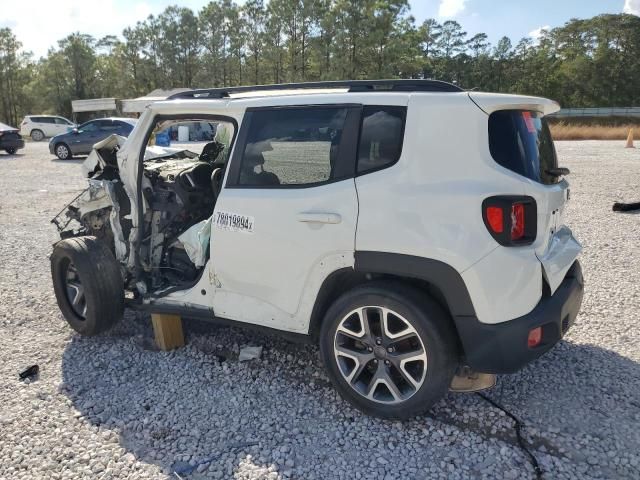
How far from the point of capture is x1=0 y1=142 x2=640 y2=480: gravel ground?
2.64 meters

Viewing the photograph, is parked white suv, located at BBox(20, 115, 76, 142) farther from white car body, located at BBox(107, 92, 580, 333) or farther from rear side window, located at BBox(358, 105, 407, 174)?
rear side window, located at BBox(358, 105, 407, 174)

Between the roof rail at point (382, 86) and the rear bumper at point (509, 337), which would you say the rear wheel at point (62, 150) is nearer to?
the roof rail at point (382, 86)

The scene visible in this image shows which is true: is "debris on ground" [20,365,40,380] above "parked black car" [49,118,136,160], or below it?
below

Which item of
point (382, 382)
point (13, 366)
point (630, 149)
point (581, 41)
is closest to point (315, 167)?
point (382, 382)

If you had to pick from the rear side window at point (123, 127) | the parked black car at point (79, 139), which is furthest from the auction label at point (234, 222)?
the parked black car at point (79, 139)

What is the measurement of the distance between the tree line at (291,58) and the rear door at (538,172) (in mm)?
50323

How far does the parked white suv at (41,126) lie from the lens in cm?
3322

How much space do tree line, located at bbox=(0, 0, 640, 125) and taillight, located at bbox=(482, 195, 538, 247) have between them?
50.8 meters

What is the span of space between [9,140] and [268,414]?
76.3 ft

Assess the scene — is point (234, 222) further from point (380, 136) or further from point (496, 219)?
point (496, 219)

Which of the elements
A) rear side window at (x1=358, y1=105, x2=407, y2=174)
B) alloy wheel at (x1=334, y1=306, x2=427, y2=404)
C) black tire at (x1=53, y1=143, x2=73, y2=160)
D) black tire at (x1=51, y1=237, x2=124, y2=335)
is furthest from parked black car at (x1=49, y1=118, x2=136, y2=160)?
alloy wheel at (x1=334, y1=306, x2=427, y2=404)

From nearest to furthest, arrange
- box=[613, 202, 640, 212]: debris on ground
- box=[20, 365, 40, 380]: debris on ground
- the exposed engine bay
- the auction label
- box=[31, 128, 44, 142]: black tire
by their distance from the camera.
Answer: the auction label, box=[20, 365, 40, 380]: debris on ground, the exposed engine bay, box=[613, 202, 640, 212]: debris on ground, box=[31, 128, 44, 142]: black tire

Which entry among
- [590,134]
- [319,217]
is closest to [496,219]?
[319,217]

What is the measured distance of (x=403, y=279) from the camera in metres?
2.90
